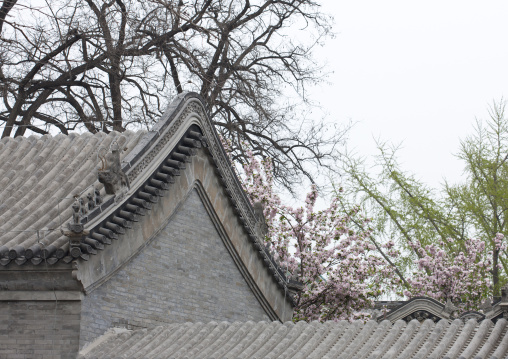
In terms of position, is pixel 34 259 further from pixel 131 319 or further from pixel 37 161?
pixel 37 161

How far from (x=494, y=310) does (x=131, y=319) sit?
5.21m

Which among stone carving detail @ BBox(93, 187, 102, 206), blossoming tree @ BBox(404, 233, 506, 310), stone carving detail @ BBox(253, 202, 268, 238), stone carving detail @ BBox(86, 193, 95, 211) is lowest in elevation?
stone carving detail @ BBox(86, 193, 95, 211)

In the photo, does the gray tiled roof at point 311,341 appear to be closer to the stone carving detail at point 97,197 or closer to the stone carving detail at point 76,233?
the stone carving detail at point 76,233

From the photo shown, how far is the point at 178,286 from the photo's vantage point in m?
13.4

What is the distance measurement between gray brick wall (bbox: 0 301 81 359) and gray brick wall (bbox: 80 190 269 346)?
19 cm

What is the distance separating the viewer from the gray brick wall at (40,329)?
1114 cm

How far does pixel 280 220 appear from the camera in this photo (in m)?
19.4

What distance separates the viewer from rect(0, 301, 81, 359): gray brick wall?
1114 cm

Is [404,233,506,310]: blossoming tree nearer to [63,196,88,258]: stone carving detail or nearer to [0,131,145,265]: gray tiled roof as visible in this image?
[0,131,145,265]: gray tiled roof

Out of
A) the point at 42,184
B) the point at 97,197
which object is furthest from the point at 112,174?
the point at 42,184

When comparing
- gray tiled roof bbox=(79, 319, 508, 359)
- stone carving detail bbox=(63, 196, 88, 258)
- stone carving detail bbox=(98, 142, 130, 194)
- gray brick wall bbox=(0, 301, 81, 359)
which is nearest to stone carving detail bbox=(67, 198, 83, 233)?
stone carving detail bbox=(63, 196, 88, 258)

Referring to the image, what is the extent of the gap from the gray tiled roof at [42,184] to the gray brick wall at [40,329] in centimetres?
75

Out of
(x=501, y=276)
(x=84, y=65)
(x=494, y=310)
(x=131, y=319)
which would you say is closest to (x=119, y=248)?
(x=131, y=319)

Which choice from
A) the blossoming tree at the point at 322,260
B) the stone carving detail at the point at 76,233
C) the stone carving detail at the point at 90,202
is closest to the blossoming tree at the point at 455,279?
the blossoming tree at the point at 322,260
